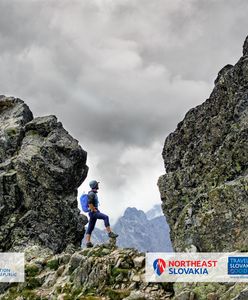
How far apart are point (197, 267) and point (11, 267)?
19.4 m

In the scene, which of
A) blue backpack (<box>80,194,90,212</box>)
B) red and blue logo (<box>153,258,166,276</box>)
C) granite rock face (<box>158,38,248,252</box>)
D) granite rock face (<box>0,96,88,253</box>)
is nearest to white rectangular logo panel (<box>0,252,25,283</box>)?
granite rock face (<box>0,96,88,253</box>)

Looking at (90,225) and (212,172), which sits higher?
(212,172)

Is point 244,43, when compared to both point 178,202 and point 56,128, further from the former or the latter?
point 56,128

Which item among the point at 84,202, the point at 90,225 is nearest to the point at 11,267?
the point at 90,225

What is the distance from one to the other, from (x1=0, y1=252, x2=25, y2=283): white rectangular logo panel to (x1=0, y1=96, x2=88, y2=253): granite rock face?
272 centimetres

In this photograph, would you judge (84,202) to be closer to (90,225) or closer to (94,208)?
(94,208)

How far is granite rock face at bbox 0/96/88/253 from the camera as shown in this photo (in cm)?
4547

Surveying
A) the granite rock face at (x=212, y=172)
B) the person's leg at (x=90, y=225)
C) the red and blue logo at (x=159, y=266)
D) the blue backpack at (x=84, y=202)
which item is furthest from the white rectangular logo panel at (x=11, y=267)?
the red and blue logo at (x=159, y=266)

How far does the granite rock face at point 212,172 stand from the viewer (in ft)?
89.2

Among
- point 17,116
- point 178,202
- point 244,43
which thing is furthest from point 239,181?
point 17,116

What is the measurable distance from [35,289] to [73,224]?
16118mm

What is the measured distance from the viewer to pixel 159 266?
2570cm

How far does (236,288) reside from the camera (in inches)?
835

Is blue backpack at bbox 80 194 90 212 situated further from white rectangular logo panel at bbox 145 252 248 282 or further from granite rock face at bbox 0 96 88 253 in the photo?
granite rock face at bbox 0 96 88 253
